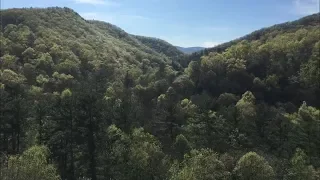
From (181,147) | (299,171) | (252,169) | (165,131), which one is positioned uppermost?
(252,169)

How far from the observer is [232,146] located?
226 ft

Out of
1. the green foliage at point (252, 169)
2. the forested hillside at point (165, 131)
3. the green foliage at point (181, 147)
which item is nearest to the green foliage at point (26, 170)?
the forested hillside at point (165, 131)

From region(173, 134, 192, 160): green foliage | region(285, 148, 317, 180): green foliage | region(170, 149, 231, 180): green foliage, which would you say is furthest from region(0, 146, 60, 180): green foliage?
region(285, 148, 317, 180): green foliage

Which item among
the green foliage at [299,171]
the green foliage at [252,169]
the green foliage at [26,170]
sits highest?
the green foliage at [26,170]

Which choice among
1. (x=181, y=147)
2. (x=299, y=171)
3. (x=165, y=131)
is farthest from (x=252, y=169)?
(x=165, y=131)

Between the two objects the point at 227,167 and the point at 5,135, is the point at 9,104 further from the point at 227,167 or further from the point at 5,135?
the point at 227,167

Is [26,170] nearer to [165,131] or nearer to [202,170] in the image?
[202,170]

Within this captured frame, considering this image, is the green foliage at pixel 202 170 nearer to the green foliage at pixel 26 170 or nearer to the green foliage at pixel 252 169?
the green foliage at pixel 252 169

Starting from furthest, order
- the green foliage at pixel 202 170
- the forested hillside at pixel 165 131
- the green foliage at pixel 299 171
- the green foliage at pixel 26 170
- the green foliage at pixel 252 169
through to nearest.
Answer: the green foliage at pixel 299 171, the forested hillside at pixel 165 131, the green foliage at pixel 252 169, the green foliage at pixel 202 170, the green foliage at pixel 26 170

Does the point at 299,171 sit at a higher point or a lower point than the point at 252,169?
lower

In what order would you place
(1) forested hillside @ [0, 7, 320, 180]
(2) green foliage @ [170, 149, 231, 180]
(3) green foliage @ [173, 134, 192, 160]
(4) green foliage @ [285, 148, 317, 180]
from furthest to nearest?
(3) green foliage @ [173, 134, 192, 160]
(4) green foliage @ [285, 148, 317, 180]
(1) forested hillside @ [0, 7, 320, 180]
(2) green foliage @ [170, 149, 231, 180]

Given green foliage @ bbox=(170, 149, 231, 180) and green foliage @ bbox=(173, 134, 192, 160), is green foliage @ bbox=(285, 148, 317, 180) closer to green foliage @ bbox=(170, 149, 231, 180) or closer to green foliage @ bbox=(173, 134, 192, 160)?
green foliage @ bbox=(170, 149, 231, 180)

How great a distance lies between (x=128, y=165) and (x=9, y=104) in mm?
23581

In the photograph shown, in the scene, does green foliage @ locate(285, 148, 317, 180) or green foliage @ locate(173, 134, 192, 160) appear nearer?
green foliage @ locate(285, 148, 317, 180)
